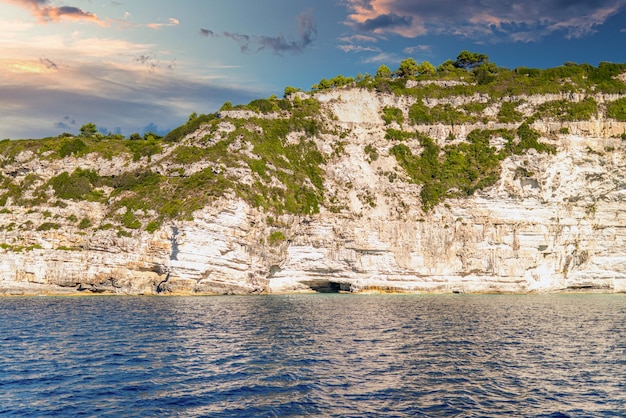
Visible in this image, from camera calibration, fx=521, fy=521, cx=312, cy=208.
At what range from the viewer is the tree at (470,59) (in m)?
136

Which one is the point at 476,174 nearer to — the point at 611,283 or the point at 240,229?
the point at 611,283

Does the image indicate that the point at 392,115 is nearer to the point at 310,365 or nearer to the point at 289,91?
the point at 289,91

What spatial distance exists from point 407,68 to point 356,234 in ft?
213

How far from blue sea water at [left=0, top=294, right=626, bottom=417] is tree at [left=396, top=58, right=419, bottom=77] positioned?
316ft

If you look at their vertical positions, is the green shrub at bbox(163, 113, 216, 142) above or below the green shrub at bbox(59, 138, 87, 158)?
above

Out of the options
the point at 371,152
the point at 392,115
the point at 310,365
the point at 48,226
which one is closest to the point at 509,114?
the point at 392,115

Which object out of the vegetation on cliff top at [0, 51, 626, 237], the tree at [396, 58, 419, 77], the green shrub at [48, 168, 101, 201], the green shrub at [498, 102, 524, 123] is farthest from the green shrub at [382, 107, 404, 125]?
the green shrub at [48, 168, 101, 201]

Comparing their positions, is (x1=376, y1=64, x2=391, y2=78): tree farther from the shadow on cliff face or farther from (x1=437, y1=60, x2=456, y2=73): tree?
the shadow on cliff face

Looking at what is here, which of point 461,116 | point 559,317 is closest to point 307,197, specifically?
point 461,116

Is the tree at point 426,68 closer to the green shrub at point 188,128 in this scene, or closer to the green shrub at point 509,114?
the green shrub at point 509,114

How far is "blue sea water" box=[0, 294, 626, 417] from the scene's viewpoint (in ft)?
64.6

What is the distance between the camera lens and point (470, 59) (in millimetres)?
136375

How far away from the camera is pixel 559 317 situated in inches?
1892

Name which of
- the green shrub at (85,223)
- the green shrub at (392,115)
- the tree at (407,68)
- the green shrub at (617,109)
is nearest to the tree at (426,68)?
the tree at (407,68)
